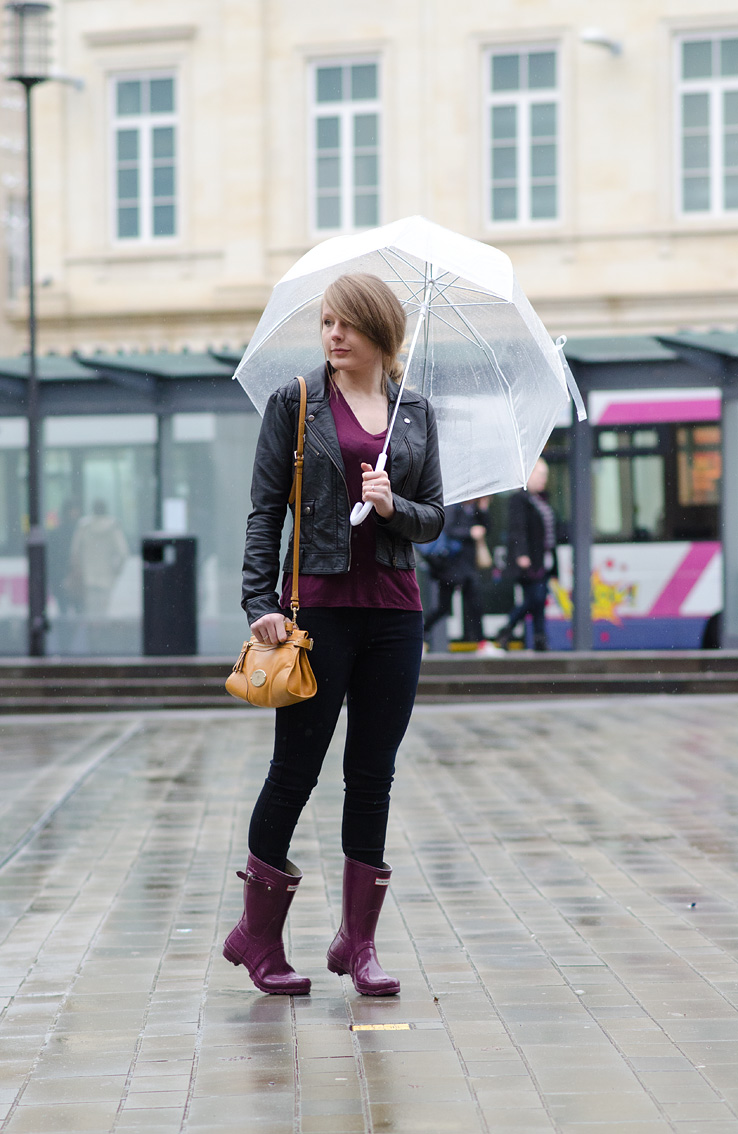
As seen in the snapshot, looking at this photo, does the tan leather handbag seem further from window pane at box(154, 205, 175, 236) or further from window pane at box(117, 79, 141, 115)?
window pane at box(117, 79, 141, 115)

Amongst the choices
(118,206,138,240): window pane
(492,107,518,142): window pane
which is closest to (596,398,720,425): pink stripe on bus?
(492,107,518,142): window pane

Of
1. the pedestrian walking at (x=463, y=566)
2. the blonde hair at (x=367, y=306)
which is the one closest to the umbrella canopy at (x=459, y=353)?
the blonde hair at (x=367, y=306)

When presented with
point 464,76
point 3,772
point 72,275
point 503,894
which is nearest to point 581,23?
point 464,76

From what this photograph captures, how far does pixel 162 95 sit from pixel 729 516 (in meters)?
12.1

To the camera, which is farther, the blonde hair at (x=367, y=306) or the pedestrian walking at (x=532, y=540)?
the pedestrian walking at (x=532, y=540)

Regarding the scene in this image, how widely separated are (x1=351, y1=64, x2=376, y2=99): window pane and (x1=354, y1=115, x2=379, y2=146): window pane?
0.98ft

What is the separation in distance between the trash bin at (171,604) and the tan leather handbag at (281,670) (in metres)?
10.2

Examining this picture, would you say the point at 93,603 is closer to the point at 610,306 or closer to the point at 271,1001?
the point at 610,306

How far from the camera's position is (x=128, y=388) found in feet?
49.2

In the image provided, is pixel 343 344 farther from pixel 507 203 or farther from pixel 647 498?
pixel 507 203

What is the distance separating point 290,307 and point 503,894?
220 cm

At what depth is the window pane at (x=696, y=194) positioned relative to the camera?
21.0m

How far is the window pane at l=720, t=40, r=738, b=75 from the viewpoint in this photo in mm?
21047

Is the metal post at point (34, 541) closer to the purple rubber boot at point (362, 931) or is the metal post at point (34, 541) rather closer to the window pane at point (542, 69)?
the window pane at point (542, 69)
